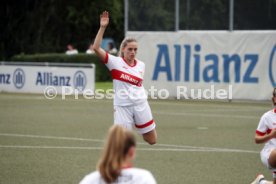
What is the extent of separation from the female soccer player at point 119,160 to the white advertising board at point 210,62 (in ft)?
73.5

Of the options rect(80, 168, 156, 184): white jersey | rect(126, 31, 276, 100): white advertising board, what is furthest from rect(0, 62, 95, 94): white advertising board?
rect(80, 168, 156, 184): white jersey

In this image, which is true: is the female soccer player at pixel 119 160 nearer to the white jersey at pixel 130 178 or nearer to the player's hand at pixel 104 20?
the white jersey at pixel 130 178

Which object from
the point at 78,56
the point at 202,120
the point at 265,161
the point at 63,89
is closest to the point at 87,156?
the point at 265,161

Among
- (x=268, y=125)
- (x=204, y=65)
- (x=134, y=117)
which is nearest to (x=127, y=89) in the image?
(x=134, y=117)

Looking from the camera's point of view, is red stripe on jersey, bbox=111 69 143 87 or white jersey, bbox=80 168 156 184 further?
red stripe on jersey, bbox=111 69 143 87

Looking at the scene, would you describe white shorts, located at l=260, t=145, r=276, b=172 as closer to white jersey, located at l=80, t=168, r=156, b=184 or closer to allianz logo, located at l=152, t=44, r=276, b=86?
white jersey, located at l=80, t=168, r=156, b=184

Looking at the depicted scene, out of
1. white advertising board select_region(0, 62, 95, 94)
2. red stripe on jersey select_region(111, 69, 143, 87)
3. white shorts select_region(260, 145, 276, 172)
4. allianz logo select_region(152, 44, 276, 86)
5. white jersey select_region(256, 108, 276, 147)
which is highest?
red stripe on jersey select_region(111, 69, 143, 87)

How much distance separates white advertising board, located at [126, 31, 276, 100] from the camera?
28.7 m

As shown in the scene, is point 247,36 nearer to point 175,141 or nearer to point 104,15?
point 175,141

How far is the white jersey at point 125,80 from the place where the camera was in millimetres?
12500

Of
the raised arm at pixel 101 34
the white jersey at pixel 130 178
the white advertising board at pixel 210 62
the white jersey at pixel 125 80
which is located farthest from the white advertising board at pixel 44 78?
the white jersey at pixel 130 178

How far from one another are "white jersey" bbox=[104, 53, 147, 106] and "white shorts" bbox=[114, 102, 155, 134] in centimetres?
8

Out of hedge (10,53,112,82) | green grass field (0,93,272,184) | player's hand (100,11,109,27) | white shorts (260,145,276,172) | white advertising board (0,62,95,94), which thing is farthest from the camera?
hedge (10,53,112,82)

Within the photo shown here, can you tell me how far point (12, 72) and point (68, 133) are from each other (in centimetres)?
1553
